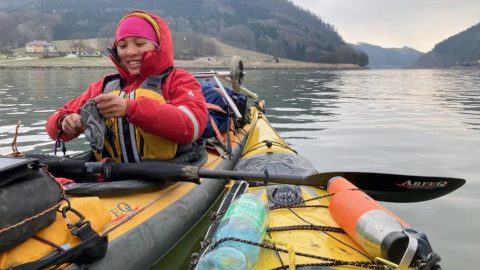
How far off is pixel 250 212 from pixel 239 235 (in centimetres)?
28

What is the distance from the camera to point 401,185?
4008mm

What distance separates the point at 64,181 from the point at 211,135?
2575 mm

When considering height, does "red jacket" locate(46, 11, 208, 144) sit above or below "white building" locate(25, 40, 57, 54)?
above

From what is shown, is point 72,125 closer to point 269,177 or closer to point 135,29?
point 135,29

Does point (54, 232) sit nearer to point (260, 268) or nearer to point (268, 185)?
point (260, 268)

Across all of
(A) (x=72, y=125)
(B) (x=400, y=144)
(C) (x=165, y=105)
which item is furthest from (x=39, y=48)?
(C) (x=165, y=105)

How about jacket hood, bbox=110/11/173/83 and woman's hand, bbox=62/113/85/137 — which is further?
jacket hood, bbox=110/11/173/83

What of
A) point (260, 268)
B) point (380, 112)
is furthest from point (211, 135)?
point (380, 112)

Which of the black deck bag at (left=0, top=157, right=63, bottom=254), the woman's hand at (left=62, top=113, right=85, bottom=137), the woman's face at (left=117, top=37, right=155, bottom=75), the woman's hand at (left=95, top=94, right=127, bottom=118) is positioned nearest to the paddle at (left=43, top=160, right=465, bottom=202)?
the woman's hand at (left=62, top=113, right=85, bottom=137)

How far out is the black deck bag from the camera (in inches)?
79.9

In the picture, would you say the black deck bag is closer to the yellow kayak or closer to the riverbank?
the yellow kayak

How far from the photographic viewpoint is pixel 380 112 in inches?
608

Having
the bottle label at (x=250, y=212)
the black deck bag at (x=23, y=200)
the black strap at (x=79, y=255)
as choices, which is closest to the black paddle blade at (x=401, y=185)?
the bottle label at (x=250, y=212)

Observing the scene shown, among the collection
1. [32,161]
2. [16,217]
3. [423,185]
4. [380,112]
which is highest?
[32,161]
